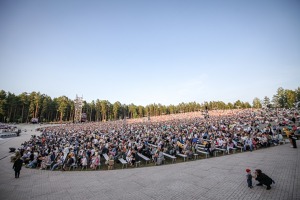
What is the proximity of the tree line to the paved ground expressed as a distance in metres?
84.5

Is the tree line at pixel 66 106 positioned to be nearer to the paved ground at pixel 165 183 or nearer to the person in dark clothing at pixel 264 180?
the paved ground at pixel 165 183

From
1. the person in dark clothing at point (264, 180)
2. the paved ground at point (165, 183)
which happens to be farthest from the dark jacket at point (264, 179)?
the paved ground at point (165, 183)

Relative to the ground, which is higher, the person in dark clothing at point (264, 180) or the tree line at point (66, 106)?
the tree line at point (66, 106)

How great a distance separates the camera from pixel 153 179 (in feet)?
30.2

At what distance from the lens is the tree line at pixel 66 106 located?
7738 cm

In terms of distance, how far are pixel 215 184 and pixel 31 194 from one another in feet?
31.9

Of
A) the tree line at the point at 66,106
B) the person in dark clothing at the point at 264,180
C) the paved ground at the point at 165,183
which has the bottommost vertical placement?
the paved ground at the point at 165,183

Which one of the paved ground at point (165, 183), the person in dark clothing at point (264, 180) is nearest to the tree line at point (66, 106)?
the paved ground at point (165, 183)

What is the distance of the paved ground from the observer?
6819 millimetres

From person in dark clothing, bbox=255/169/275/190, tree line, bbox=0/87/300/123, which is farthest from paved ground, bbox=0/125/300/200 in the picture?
tree line, bbox=0/87/300/123

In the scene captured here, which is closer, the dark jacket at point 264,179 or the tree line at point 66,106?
the dark jacket at point 264,179

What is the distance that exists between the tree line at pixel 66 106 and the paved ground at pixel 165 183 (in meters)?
84.5

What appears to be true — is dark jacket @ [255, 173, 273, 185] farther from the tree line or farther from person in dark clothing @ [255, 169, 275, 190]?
the tree line

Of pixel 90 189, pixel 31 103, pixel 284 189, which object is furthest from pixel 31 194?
pixel 31 103
